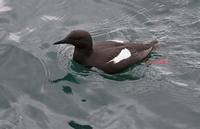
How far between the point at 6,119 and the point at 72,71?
1679mm

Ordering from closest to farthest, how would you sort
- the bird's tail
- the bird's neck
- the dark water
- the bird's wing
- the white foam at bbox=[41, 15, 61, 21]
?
the dark water < the bird's wing < the bird's neck < the bird's tail < the white foam at bbox=[41, 15, 61, 21]

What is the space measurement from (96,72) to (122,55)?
54 cm

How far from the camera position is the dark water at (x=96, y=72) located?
8.59 meters

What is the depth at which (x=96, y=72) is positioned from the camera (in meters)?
9.55

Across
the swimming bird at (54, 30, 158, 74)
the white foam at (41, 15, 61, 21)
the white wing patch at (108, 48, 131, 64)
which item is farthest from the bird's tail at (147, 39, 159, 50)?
the white foam at (41, 15, 61, 21)

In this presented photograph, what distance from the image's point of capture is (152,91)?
9.12 meters

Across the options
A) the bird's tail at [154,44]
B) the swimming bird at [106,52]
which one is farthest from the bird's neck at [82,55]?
the bird's tail at [154,44]

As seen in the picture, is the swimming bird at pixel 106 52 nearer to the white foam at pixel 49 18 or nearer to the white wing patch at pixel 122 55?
the white wing patch at pixel 122 55

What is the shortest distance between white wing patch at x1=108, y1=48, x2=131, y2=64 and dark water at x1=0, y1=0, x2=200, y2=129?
274 mm

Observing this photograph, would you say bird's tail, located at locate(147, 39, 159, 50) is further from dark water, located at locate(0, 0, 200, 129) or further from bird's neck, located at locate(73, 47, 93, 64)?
bird's neck, located at locate(73, 47, 93, 64)

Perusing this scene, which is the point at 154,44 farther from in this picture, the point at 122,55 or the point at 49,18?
the point at 49,18

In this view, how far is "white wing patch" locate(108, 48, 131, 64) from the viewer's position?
9.49m

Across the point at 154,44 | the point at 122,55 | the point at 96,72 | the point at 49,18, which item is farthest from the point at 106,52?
the point at 49,18

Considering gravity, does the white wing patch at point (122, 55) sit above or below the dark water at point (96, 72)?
above
